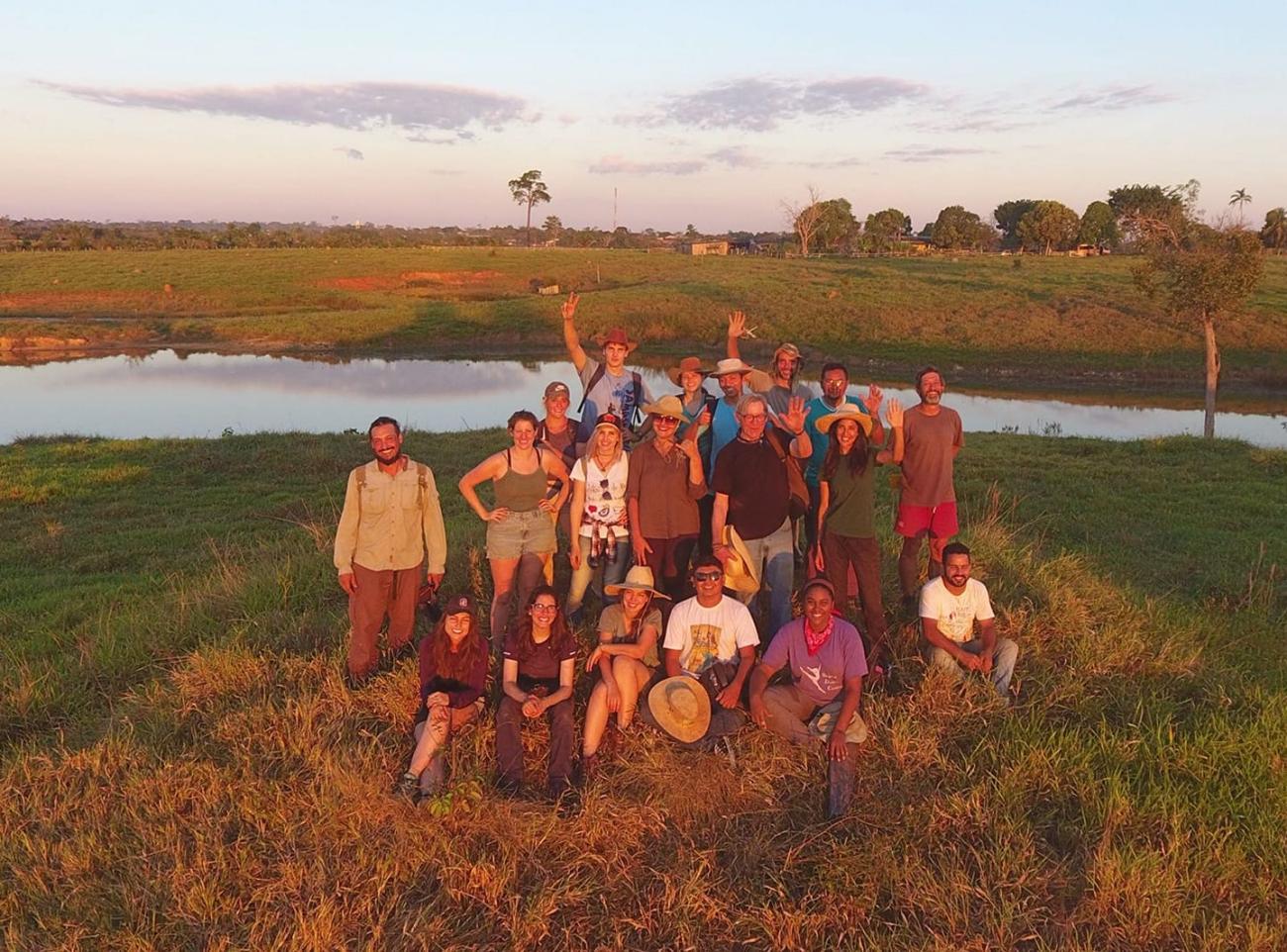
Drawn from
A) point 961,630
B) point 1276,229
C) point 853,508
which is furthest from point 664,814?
point 1276,229

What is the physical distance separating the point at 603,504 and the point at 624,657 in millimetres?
1189

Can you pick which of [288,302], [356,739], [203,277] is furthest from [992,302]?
[203,277]

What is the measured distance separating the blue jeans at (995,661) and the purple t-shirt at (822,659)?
0.81 metres

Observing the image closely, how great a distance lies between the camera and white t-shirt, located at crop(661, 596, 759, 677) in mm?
5770

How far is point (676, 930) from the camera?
4.29 meters

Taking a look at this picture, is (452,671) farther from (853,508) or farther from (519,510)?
(853,508)

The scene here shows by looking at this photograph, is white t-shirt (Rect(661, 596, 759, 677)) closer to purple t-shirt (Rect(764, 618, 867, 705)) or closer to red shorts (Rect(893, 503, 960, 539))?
purple t-shirt (Rect(764, 618, 867, 705))

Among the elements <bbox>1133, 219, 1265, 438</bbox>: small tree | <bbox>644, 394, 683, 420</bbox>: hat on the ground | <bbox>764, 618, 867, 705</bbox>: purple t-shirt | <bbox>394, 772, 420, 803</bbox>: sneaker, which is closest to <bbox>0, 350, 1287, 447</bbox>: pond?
<bbox>1133, 219, 1265, 438</bbox>: small tree

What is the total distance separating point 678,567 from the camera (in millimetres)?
6477

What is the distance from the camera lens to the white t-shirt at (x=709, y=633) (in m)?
5.77

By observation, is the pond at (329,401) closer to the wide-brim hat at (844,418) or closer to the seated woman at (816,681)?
the wide-brim hat at (844,418)

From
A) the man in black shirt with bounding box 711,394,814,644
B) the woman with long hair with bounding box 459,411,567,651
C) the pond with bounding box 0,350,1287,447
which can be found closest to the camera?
the man in black shirt with bounding box 711,394,814,644

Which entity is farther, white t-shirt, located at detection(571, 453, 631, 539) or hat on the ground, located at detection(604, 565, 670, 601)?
white t-shirt, located at detection(571, 453, 631, 539)

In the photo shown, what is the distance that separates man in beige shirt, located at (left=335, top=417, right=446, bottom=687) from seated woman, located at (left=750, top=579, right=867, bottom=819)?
8.34 ft
